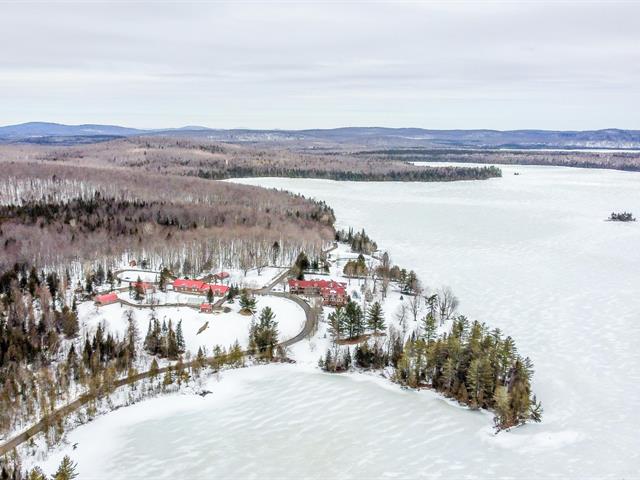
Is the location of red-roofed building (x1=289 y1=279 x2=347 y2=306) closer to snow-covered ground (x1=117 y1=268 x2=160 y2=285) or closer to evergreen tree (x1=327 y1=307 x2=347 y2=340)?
evergreen tree (x1=327 y1=307 x2=347 y2=340)

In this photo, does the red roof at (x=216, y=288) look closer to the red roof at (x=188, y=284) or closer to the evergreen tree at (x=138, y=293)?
the red roof at (x=188, y=284)

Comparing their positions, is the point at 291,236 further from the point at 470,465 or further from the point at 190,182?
the point at 190,182

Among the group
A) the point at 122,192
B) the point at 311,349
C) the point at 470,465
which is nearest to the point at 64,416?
the point at 311,349

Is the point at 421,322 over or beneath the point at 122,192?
beneath

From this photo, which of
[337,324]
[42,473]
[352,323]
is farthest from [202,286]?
[42,473]

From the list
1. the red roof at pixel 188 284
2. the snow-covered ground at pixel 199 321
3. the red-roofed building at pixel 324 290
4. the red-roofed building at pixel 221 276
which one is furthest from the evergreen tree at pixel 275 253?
the snow-covered ground at pixel 199 321

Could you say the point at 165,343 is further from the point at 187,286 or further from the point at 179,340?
the point at 187,286
